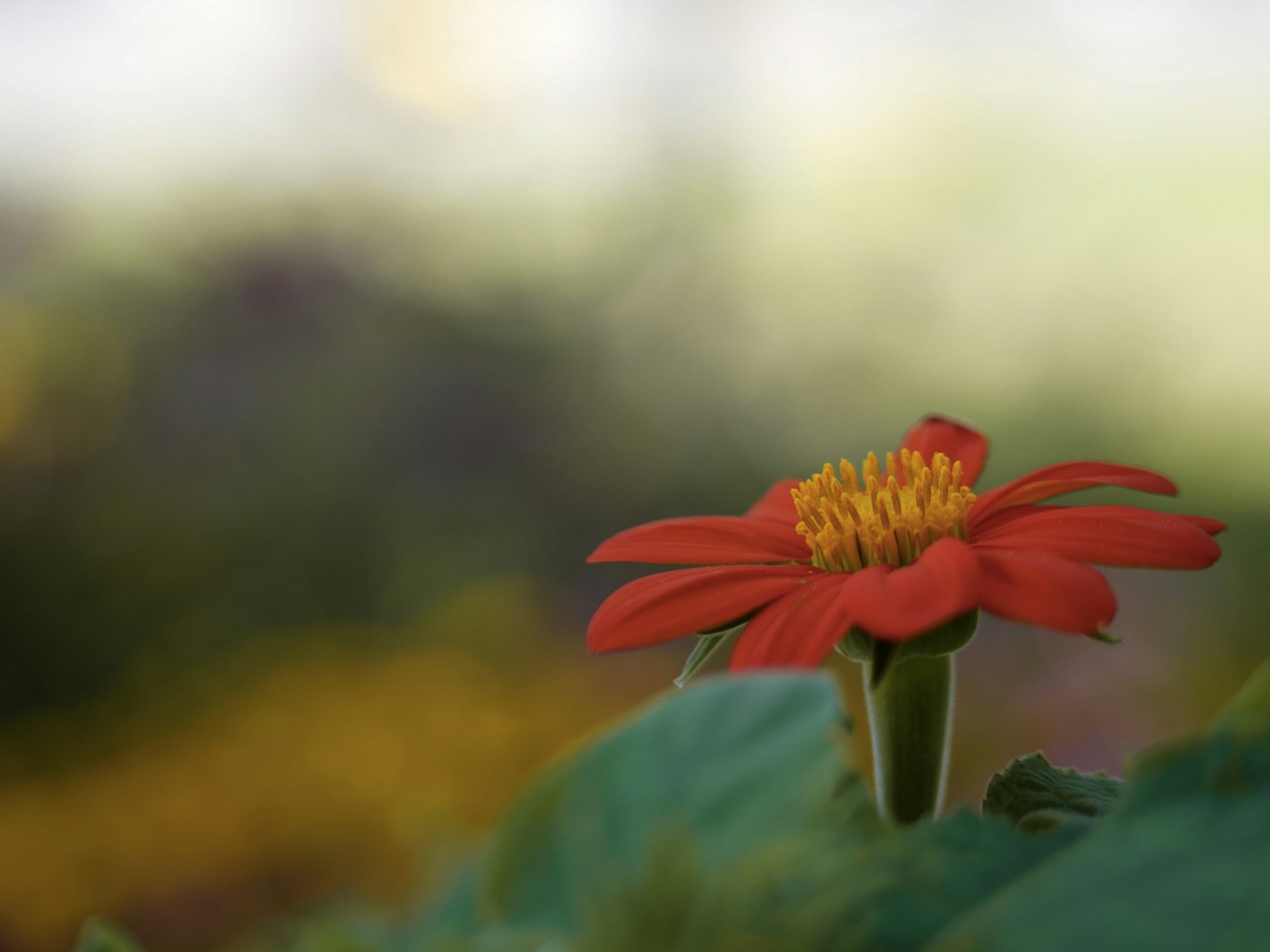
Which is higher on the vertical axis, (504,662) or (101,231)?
(101,231)

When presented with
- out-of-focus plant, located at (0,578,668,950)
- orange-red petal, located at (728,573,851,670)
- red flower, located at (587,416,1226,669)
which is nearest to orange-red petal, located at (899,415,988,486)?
red flower, located at (587,416,1226,669)

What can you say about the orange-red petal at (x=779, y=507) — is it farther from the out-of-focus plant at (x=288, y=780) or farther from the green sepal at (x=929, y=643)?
the out-of-focus plant at (x=288, y=780)

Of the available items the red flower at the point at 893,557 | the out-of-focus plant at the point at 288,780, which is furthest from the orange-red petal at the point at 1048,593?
the out-of-focus plant at the point at 288,780

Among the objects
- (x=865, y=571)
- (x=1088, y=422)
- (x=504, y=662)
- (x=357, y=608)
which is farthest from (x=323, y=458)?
(x=865, y=571)

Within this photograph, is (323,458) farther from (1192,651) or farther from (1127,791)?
(1127,791)

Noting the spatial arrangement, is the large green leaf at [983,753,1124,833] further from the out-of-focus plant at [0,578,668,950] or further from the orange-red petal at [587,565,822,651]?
the out-of-focus plant at [0,578,668,950]

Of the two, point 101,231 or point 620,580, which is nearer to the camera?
point 620,580

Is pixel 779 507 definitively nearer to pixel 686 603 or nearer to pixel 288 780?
pixel 686 603

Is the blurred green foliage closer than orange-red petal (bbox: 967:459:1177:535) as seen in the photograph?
Yes

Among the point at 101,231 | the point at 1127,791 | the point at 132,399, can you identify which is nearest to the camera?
the point at 1127,791
